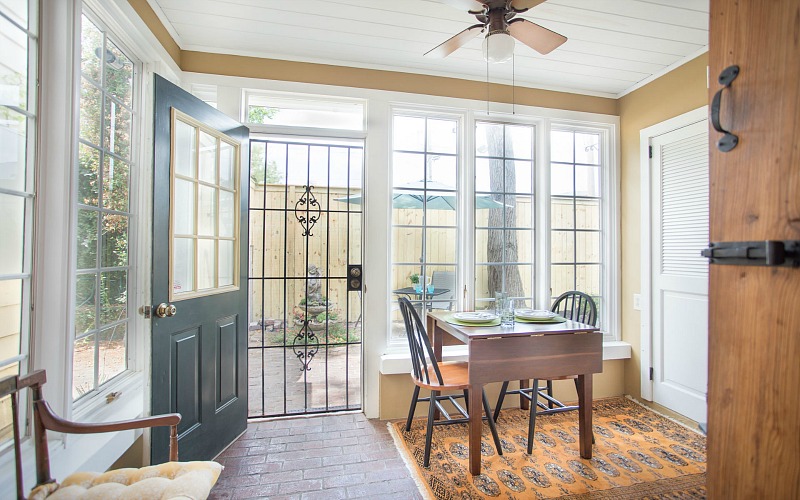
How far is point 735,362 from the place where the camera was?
3.39 ft

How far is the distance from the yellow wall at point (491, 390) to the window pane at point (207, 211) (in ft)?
5.16

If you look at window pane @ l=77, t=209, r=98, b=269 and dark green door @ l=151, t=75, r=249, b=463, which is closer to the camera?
window pane @ l=77, t=209, r=98, b=269

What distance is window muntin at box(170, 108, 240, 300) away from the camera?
2.09 m

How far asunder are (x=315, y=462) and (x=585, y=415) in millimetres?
1644

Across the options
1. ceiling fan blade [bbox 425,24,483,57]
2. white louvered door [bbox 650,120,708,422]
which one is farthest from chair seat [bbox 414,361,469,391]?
ceiling fan blade [bbox 425,24,483,57]

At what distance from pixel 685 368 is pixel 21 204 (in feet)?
12.7

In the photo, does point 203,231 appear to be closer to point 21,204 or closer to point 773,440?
point 21,204

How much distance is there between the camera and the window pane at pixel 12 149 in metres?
1.26

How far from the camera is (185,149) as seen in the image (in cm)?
214

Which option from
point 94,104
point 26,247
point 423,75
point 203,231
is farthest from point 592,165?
point 26,247

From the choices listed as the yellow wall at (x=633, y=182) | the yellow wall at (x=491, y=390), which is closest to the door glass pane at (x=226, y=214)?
the yellow wall at (x=491, y=390)

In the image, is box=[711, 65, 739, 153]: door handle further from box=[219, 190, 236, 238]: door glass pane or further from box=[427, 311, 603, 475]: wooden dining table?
box=[219, 190, 236, 238]: door glass pane

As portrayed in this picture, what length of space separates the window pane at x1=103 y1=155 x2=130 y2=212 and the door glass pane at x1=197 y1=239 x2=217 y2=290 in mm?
429

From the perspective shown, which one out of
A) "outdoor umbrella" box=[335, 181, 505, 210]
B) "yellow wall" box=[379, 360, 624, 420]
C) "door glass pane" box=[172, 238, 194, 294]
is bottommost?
"yellow wall" box=[379, 360, 624, 420]
